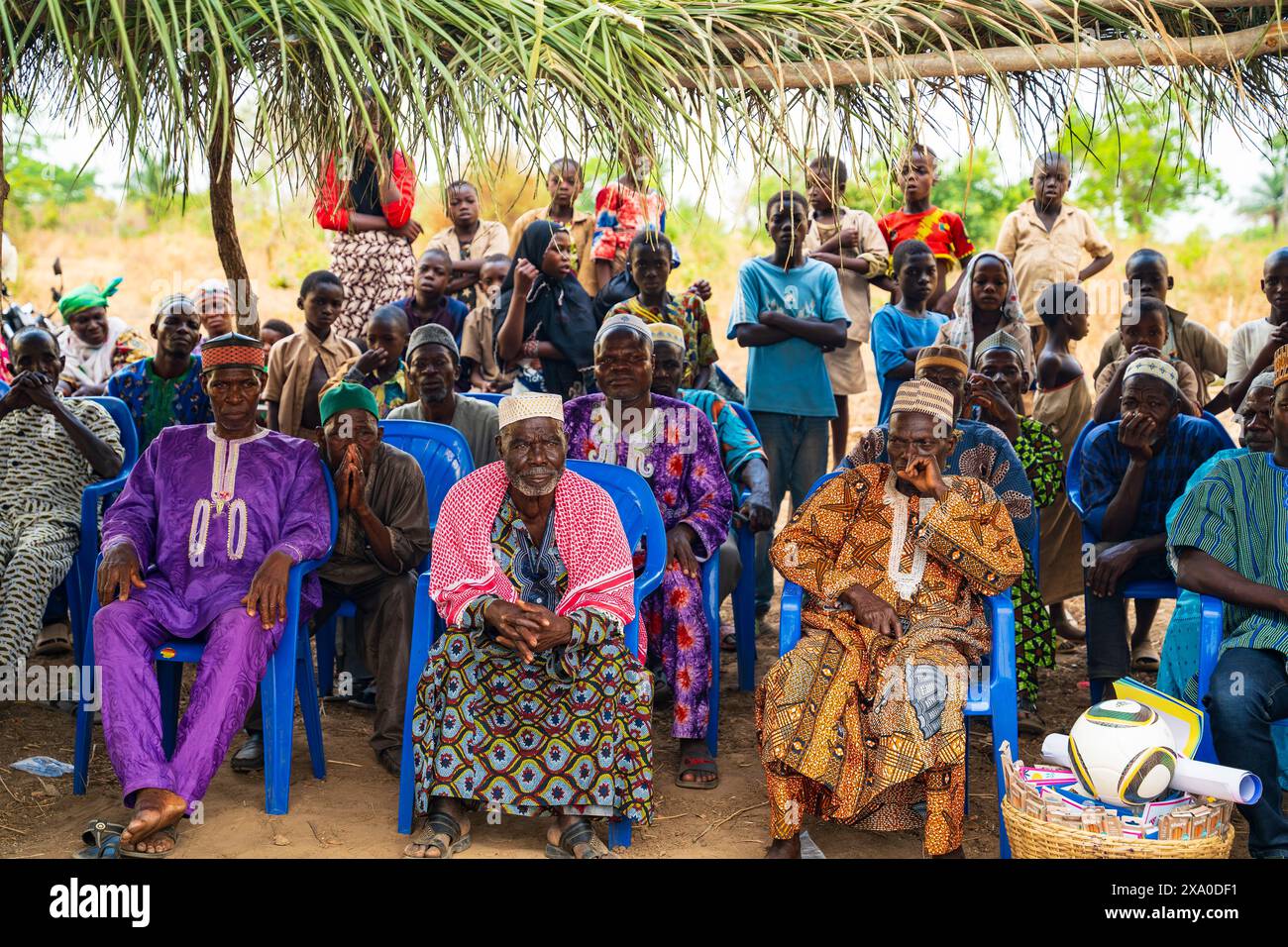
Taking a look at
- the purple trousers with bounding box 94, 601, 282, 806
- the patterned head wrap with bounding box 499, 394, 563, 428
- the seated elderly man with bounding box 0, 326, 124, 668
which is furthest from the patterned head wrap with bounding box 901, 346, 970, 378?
the seated elderly man with bounding box 0, 326, 124, 668

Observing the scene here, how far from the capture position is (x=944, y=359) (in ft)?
18.0

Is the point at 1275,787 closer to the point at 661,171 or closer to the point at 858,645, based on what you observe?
the point at 858,645

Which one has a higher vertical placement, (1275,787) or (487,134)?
(487,134)

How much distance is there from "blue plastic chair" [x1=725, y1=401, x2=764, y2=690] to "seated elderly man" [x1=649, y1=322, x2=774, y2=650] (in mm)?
76

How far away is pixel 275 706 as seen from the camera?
470 centimetres

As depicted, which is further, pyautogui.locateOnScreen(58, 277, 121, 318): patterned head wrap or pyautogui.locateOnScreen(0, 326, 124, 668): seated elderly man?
pyautogui.locateOnScreen(58, 277, 121, 318): patterned head wrap

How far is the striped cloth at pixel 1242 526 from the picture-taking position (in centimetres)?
445

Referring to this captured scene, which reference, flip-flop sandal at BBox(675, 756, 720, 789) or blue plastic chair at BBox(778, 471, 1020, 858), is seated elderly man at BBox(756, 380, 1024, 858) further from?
flip-flop sandal at BBox(675, 756, 720, 789)

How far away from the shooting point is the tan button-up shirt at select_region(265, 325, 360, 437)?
6617mm

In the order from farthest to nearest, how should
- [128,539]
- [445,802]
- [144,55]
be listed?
1. [128,539]
2. [445,802]
3. [144,55]

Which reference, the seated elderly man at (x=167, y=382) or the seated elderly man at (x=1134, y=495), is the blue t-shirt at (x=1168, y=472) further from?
the seated elderly man at (x=167, y=382)

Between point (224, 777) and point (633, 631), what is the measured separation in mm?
1691
